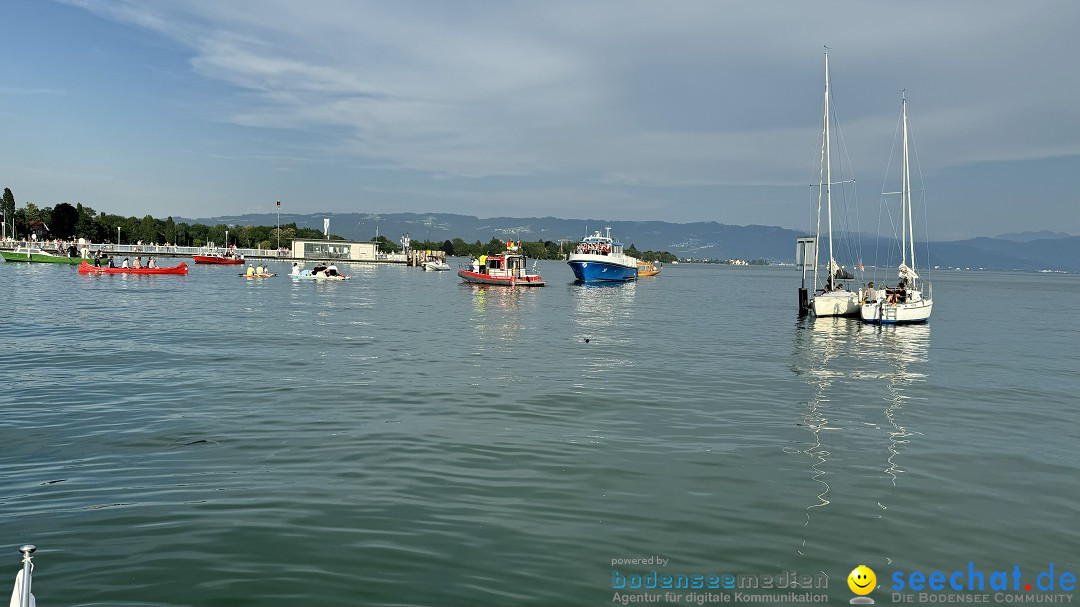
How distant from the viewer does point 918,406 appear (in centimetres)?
2136

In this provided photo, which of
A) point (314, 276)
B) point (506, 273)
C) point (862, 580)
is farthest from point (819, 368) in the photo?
point (314, 276)

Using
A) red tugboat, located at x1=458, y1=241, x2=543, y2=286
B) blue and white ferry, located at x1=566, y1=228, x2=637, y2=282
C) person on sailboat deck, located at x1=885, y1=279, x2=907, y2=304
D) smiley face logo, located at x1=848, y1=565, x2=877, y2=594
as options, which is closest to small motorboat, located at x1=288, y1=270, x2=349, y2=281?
red tugboat, located at x1=458, y1=241, x2=543, y2=286

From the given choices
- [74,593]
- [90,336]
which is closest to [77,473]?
[74,593]

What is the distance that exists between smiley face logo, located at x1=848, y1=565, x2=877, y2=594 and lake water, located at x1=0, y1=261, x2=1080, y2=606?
0.13m

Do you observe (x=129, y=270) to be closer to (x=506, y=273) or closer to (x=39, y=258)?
(x=39, y=258)

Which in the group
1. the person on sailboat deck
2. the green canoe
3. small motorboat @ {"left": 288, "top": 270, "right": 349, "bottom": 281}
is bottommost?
the person on sailboat deck

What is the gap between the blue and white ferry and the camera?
113 metres

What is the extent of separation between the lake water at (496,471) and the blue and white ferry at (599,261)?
269 feet

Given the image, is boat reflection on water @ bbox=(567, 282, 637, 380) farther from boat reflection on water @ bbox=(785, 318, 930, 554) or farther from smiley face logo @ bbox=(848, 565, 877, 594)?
smiley face logo @ bbox=(848, 565, 877, 594)

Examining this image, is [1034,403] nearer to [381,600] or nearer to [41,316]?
[381,600]

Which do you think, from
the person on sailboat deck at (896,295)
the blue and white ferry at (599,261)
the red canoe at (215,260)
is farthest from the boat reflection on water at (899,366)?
the red canoe at (215,260)

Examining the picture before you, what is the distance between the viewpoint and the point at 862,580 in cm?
884

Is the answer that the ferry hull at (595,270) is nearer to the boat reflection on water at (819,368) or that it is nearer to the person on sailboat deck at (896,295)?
the boat reflection on water at (819,368)

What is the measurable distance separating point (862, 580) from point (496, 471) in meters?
6.27
